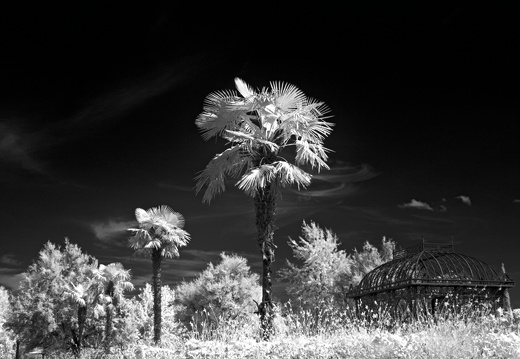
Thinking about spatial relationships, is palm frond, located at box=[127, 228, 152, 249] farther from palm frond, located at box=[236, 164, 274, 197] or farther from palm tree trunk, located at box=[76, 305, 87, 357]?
palm frond, located at box=[236, 164, 274, 197]

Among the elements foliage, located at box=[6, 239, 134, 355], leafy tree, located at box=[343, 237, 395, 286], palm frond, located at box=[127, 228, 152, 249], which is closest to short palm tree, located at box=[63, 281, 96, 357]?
foliage, located at box=[6, 239, 134, 355]

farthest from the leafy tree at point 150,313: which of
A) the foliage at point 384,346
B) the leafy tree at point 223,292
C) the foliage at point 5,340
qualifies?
the foliage at point 384,346

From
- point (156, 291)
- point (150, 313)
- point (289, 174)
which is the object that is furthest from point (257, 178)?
point (150, 313)

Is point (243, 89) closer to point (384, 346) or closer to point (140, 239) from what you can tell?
point (384, 346)

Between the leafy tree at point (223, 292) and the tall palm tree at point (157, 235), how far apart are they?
1062 centimetres

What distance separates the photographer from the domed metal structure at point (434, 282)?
2109 centimetres

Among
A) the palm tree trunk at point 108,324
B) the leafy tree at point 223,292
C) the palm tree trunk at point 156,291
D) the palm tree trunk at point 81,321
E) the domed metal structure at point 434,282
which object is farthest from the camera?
the leafy tree at point 223,292

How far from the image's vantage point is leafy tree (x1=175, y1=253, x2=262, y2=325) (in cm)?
4528

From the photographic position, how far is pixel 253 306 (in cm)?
4653

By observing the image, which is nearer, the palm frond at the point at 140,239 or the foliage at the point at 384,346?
the foliage at the point at 384,346

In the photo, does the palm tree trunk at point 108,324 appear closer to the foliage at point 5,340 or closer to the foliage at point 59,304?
the foliage at point 59,304

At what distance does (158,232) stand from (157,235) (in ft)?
0.75

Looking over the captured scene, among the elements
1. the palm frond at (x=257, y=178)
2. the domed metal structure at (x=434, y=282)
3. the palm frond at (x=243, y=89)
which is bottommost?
the domed metal structure at (x=434, y=282)

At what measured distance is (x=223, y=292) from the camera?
45781 mm
